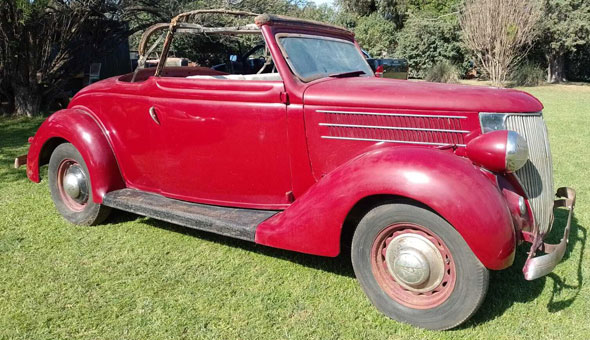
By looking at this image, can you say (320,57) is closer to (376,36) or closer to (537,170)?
(537,170)

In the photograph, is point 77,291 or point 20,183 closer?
point 77,291

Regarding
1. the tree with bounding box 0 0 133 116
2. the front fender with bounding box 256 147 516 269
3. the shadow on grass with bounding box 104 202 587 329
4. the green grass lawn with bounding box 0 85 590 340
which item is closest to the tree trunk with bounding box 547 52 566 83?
the tree with bounding box 0 0 133 116

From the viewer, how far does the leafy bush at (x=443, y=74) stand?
74.1ft

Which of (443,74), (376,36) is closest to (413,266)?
(443,74)

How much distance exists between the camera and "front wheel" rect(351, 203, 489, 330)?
2.62m

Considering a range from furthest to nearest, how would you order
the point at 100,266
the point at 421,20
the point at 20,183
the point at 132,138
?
the point at 421,20 → the point at 20,183 → the point at 132,138 → the point at 100,266

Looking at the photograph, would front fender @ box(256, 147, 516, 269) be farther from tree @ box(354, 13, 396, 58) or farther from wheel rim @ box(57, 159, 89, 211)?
tree @ box(354, 13, 396, 58)

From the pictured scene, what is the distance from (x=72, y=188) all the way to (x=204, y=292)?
2025 millimetres

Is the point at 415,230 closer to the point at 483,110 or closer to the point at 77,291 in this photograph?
the point at 483,110

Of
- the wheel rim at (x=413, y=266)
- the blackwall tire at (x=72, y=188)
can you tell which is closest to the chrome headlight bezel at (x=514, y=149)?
the wheel rim at (x=413, y=266)

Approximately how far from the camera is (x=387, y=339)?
8.82 ft

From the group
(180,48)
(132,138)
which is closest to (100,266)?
(132,138)

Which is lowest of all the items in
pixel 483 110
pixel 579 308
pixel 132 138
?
pixel 579 308

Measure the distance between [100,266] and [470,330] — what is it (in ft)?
8.86
